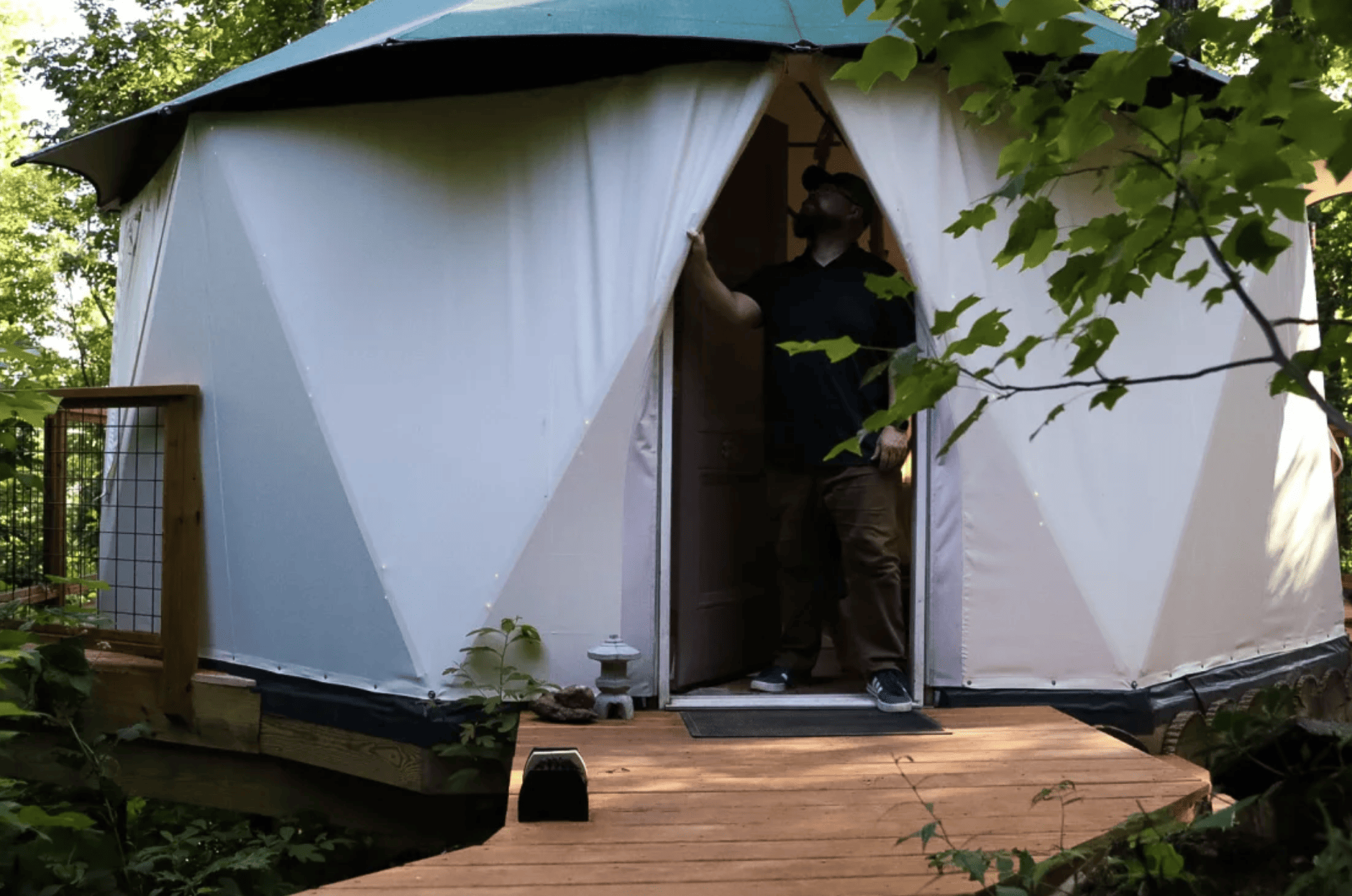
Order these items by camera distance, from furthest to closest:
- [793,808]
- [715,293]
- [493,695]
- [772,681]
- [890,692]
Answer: [772,681] < [715,293] < [890,692] < [493,695] < [793,808]

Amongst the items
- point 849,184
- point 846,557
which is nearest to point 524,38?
point 849,184

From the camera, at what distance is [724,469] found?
531cm

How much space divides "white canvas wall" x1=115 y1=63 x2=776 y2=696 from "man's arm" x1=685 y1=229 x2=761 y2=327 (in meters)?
0.09

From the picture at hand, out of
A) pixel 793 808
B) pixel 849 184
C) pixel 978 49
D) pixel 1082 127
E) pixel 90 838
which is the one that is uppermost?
pixel 849 184

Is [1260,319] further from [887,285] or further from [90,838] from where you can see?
[90,838]

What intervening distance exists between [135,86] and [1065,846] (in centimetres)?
1228

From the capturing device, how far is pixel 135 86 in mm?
12766

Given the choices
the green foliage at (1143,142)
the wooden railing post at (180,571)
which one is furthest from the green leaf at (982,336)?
the wooden railing post at (180,571)

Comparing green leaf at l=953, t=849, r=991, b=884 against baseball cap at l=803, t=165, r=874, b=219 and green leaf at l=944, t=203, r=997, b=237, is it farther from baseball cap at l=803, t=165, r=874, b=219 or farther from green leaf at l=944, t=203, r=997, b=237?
baseball cap at l=803, t=165, r=874, b=219

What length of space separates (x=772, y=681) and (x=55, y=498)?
11.1 feet

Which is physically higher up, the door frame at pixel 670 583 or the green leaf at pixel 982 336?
the green leaf at pixel 982 336

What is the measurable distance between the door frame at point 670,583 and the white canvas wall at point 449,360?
15 cm

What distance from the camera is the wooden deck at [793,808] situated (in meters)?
2.85

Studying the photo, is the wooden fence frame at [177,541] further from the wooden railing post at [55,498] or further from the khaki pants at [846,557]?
the khaki pants at [846,557]
